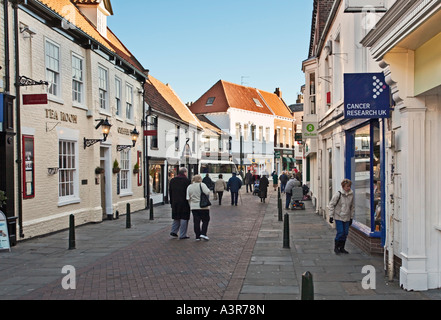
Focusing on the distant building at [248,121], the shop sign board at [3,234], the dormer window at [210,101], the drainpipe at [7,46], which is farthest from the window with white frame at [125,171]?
the dormer window at [210,101]

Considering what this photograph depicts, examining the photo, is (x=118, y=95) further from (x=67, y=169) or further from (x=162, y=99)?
(x=162, y=99)

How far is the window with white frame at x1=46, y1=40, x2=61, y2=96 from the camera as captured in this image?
1271cm

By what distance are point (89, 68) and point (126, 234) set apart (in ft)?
19.5

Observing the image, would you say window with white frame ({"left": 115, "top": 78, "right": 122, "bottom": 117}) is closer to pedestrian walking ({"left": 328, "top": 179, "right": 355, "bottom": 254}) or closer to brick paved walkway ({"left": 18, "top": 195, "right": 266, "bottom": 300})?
brick paved walkway ({"left": 18, "top": 195, "right": 266, "bottom": 300})

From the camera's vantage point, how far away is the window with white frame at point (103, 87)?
16.5 m

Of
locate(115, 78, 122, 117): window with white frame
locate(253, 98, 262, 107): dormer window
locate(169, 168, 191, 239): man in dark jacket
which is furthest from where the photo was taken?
locate(253, 98, 262, 107): dormer window

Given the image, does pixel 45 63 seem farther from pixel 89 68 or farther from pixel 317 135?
pixel 317 135

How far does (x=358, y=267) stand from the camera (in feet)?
27.1

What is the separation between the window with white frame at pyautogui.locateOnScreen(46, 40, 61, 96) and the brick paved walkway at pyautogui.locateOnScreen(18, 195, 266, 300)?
16.8ft

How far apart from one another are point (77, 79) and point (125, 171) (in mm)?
5527

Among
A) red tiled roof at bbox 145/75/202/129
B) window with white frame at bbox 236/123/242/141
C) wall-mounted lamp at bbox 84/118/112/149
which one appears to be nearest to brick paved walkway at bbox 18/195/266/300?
wall-mounted lamp at bbox 84/118/112/149

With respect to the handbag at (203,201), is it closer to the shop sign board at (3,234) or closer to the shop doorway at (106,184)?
the shop sign board at (3,234)

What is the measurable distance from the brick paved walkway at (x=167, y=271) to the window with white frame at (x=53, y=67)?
511 cm

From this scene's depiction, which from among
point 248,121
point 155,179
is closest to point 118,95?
point 155,179
